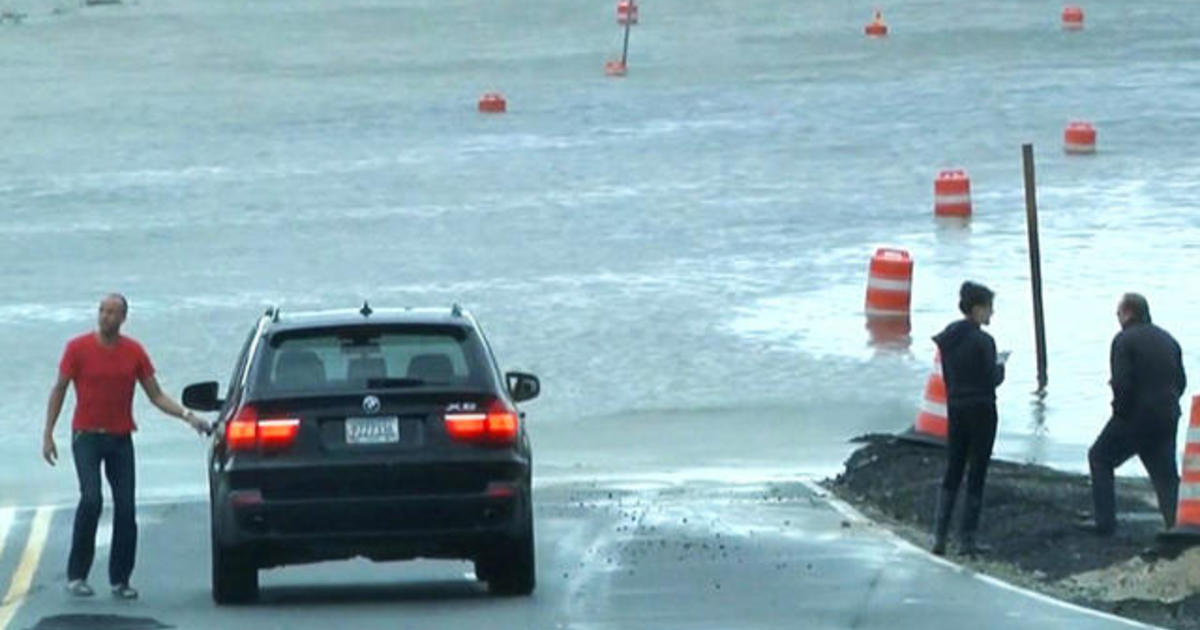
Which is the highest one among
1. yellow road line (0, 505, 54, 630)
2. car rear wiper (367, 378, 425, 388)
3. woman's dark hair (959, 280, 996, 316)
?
woman's dark hair (959, 280, 996, 316)

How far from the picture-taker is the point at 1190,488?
1672 centimetres

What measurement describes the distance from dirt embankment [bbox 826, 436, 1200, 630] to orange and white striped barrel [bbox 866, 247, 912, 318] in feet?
21.1

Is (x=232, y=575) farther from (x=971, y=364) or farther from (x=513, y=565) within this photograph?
(x=971, y=364)

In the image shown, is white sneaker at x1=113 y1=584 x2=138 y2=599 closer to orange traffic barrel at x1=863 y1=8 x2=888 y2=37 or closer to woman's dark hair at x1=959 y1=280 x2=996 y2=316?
woman's dark hair at x1=959 y1=280 x2=996 y2=316

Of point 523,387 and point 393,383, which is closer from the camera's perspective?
point 393,383

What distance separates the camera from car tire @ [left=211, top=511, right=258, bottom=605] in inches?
612

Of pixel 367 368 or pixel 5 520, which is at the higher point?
pixel 367 368

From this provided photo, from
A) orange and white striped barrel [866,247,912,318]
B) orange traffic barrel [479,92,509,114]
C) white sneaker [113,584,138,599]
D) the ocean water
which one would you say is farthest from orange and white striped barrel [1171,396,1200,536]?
orange traffic barrel [479,92,509,114]

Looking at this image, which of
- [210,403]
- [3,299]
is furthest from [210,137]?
[210,403]

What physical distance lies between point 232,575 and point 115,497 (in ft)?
3.28

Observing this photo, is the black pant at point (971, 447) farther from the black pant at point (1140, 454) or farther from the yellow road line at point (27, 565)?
the yellow road line at point (27, 565)

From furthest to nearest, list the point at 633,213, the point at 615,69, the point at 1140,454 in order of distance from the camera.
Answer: the point at 615,69
the point at 633,213
the point at 1140,454

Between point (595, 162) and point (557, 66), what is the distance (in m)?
22.8

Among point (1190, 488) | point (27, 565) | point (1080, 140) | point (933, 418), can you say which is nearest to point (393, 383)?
point (27, 565)
